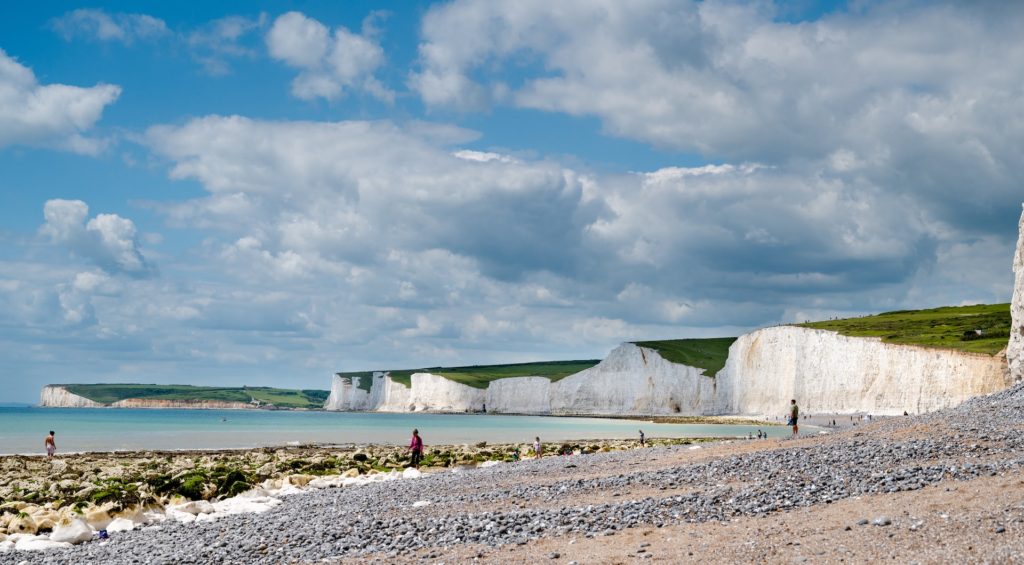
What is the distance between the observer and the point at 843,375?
7538 centimetres

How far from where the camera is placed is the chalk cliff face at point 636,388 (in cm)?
10500

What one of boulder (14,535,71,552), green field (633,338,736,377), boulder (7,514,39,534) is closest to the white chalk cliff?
green field (633,338,736,377)

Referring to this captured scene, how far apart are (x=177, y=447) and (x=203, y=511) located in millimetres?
32586

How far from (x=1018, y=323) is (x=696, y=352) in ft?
272

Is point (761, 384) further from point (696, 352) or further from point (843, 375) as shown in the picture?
point (696, 352)

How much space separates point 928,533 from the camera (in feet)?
28.2

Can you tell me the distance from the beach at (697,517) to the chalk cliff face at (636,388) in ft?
289

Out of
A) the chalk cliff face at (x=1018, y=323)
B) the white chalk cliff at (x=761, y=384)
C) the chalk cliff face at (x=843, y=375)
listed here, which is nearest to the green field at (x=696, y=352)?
the white chalk cliff at (x=761, y=384)

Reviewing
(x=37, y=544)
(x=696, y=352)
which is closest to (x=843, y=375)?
(x=696, y=352)

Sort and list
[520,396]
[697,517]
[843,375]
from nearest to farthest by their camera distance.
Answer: [697,517]
[843,375]
[520,396]

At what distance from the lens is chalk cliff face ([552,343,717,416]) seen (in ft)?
344

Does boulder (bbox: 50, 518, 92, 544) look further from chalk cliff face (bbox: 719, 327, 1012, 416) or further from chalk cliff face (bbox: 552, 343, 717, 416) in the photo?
chalk cliff face (bbox: 552, 343, 717, 416)

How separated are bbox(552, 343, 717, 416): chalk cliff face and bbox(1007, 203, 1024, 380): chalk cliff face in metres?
71.2

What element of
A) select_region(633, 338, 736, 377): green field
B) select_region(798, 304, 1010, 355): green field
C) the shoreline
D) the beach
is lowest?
the shoreline
